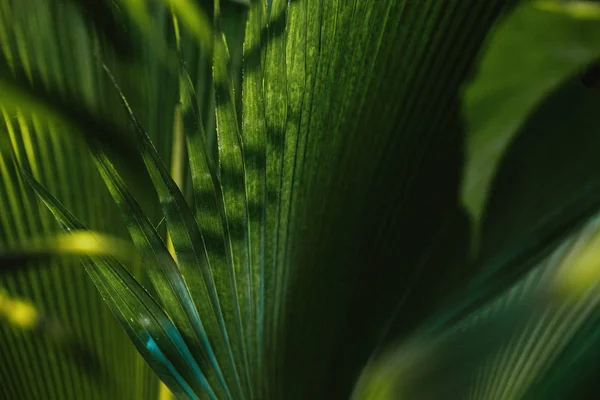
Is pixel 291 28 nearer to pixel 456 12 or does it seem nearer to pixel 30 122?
pixel 456 12

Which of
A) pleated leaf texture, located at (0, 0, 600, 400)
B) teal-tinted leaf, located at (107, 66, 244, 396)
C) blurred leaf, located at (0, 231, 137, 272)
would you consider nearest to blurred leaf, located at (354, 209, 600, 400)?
pleated leaf texture, located at (0, 0, 600, 400)

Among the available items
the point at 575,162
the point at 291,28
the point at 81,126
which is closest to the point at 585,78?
the point at 575,162

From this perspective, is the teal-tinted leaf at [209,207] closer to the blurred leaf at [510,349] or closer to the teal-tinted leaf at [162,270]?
the teal-tinted leaf at [162,270]

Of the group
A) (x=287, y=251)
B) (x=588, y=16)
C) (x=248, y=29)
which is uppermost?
(x=248, y=29)

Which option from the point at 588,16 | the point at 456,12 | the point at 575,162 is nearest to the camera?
the point at 588,16

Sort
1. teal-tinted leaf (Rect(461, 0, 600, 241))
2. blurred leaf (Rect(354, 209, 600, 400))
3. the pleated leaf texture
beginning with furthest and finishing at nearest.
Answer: blurred leaf (Rect(354, 209, 600, 400))
the pleated leaf texture
teal-tinted leaf (Rect(461, 0, 600, 241))

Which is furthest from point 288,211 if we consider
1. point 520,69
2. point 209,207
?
point 520,69

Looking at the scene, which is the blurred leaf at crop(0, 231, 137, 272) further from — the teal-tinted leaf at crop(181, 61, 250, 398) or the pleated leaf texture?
the teal-tinted leaf at crop(181, 61, 250, 398)
